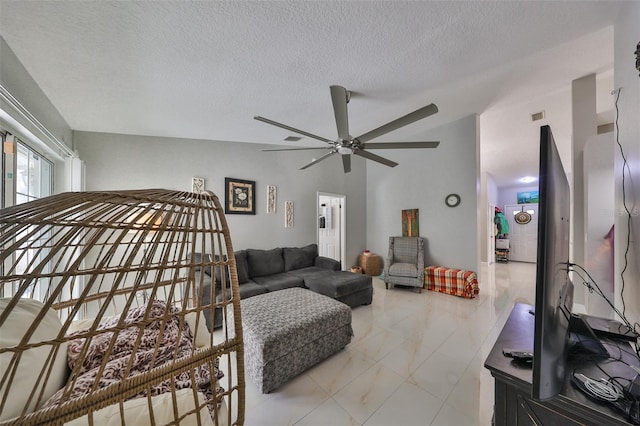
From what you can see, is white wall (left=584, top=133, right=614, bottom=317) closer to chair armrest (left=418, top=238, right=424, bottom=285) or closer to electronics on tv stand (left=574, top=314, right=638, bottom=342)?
electronics on tv stand (left=574, top=314, right=638, bottom=342)

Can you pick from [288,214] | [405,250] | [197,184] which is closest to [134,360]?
[197,184]

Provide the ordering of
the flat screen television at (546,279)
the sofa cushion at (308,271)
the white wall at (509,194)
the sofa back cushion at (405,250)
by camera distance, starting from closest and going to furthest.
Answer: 1. the flat screen television at (546,279)
2. the sofa cushion at (308,271)
3. the sofa back cushion at (405,250)
4. the white wall at (509,194)

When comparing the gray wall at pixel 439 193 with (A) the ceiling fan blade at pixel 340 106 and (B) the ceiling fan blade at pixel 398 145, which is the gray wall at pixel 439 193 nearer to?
(B) the ceiling fan blade at pixel 398 145

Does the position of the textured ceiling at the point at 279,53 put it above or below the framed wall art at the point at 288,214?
above

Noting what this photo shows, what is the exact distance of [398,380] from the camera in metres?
1.72

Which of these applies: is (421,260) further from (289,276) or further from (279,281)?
(279,281)

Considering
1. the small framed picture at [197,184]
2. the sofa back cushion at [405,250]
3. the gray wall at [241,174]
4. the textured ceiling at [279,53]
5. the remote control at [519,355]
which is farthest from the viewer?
the sofa back cushion at [405,250]

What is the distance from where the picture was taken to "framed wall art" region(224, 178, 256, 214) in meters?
3.53

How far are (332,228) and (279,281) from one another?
7.92 ft

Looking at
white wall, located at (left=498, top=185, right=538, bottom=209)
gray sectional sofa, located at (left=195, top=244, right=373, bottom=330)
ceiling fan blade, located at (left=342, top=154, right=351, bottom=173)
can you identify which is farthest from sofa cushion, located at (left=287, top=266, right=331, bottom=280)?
white wall, located at (left=498, top=185, right=538, bottom=209)

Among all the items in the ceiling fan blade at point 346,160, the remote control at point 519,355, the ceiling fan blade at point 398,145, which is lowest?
the remote control at point 519,355

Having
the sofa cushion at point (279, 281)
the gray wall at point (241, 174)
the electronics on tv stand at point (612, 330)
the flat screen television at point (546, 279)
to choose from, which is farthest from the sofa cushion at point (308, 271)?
the flat screen television at point (546, 279)

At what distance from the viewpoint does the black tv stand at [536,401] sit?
24.3 inches

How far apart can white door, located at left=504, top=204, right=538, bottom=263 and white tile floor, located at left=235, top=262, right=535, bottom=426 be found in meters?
5.83
